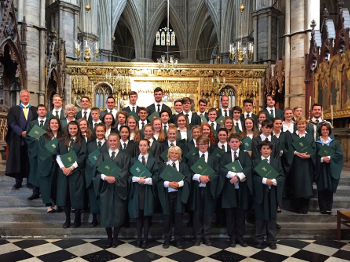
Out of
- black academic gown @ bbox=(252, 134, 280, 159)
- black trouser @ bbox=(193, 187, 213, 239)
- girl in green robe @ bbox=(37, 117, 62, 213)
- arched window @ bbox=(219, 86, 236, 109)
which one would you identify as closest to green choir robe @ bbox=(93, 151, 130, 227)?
girl in green robe @ bbox=(37, 117, 62, 213)

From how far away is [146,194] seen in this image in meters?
3.96

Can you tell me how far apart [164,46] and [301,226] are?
108ft

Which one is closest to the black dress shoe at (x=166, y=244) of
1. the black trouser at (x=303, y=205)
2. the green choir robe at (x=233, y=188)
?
the green choir robe at (x=233, y=188)

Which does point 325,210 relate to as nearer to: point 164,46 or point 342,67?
point 342,67

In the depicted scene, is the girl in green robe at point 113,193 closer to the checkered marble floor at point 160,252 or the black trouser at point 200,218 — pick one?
the checkered marble floor at point 160,252

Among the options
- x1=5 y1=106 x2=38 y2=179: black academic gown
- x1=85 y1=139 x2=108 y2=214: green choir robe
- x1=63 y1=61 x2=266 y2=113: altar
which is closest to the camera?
x1=85 y1=139 x2=108 y2=214: green choir robe

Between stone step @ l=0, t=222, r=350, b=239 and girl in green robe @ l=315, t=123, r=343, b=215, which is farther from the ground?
girl in green robe @ l=315, t=123, r=343, b=215

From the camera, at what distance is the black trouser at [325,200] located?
4.75 meters

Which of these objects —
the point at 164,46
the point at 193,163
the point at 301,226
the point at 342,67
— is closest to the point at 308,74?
the point at 342,67

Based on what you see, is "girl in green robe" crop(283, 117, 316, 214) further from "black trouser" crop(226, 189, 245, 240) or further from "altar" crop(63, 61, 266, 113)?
"altar" crop(63, 61, 266, 113)

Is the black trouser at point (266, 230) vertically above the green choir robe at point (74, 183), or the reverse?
the green choir robe at point (74, 183)

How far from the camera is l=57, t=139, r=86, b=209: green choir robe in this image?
4246mm

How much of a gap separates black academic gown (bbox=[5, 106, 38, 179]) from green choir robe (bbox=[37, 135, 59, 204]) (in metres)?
1.02

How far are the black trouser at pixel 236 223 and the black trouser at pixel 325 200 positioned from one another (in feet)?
5.20
